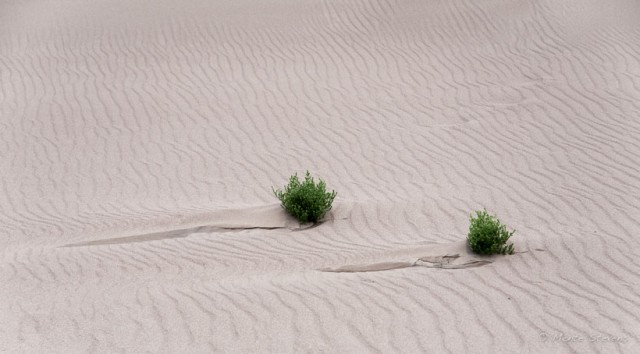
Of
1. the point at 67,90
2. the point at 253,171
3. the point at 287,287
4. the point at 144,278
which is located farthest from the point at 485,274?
the point at 67,90

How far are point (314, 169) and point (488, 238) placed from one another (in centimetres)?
381

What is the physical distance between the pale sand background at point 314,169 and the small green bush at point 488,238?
20 cm

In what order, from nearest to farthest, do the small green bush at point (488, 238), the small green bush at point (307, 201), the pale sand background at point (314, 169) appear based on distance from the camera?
1. the pale sand background at point (314, 169)
2. the small green bush at point (488, 238)
3. the small green bush at point (307, 201)

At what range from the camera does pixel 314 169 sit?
10430mm

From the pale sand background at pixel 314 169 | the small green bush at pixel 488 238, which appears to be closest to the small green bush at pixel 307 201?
the pale sand background at pixel 314 169

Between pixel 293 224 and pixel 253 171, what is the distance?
2.22m

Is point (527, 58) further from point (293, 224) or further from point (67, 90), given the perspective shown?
point (67, 90)

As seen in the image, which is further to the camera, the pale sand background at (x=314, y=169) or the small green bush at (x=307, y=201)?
the small green bush at (x=307, y=201)

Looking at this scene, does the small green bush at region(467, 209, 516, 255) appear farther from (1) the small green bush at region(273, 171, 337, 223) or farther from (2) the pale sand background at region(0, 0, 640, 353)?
(1) the small green bush at region(273, 171, 337, 223)

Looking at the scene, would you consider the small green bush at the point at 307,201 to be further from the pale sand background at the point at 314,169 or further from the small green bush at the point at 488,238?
the small green bush at the point at 488,238

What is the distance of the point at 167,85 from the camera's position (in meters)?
14.0

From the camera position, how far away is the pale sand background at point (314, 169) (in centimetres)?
582

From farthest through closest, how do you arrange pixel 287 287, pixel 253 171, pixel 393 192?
pixel 253 171
pixel 393 192
pixel 287 287

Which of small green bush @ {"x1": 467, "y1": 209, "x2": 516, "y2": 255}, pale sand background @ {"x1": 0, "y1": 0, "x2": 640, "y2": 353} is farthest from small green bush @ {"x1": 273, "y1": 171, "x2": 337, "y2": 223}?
small green bush @ {"x1": 467, "y1": 209, "x2": 516, "y2": 255}
